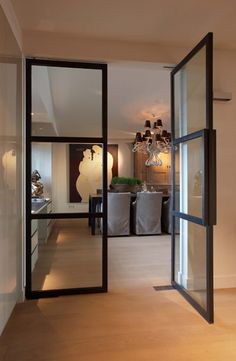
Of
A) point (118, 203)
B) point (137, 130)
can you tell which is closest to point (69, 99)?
point (118, 203)

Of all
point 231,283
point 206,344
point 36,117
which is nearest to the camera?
point 206,344

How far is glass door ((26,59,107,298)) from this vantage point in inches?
108

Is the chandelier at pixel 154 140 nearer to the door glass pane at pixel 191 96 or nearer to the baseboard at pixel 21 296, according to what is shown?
the door glass pane at pixel 191 96

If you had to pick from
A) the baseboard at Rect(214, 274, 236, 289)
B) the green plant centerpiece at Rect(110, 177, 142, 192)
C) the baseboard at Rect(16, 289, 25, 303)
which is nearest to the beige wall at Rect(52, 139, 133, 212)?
the baseboard at Rect(16, 289, 25, 303)

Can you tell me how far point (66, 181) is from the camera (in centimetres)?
297

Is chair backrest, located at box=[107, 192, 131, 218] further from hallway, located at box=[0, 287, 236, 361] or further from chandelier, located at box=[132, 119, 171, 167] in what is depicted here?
hallway, located at box=[0, 287, 236, 361]

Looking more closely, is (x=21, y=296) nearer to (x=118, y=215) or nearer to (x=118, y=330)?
(x=118, y=330)

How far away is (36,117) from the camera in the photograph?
9.00ft

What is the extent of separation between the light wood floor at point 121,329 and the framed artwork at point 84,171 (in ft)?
3.52

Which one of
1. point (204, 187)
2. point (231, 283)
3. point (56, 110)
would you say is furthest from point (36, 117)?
point (231, 283)

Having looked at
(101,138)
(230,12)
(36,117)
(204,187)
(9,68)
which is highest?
(230,12)

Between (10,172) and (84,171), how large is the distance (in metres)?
0.92

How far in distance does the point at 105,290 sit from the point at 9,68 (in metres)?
2.30

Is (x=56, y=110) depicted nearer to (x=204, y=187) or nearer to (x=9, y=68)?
(x=9, y=68)
